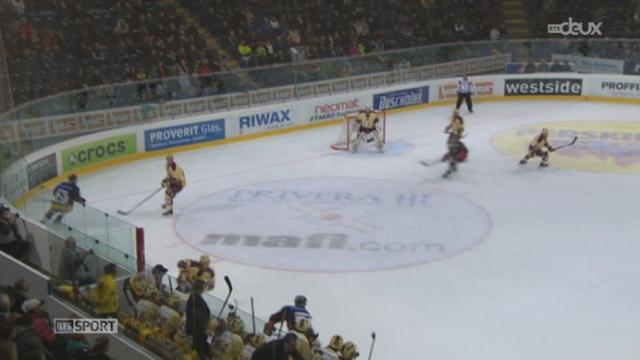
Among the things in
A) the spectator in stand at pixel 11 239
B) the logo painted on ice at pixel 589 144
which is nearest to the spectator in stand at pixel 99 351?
the spectator in stand at pixel 11 239

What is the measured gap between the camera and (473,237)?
1438 cm

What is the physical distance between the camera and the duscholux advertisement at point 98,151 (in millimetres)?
18312

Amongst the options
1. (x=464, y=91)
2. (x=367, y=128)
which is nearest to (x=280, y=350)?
(x=367, y=128)

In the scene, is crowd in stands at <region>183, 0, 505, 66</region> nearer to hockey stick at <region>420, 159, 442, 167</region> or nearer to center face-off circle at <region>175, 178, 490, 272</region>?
hockey stick at <region>420, 159, 442, 167</region>

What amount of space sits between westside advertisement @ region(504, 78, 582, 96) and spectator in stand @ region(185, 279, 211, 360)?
20.5m

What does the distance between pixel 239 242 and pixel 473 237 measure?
3.75m

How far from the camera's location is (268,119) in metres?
22.8

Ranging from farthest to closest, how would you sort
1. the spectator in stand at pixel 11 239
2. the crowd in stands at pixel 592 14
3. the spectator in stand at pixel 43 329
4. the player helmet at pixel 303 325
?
the crowd in stands at pixel 592 14 → the spectator in stand at pixel 11 239 → the player helmet at pixel 303 325 → the spectator in stand at pixel 43 329

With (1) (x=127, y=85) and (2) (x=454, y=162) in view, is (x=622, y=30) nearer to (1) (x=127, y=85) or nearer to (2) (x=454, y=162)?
(2) (x=454, y=162)

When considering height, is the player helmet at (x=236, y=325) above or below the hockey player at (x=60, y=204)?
below

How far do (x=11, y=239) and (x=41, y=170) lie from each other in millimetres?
5888

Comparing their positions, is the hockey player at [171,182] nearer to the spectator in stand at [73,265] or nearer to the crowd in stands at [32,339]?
the spectator in stand at [73,265]

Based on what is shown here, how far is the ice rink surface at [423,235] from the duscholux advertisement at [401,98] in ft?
8.89

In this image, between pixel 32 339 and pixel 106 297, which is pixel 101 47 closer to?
pixel 106 297
